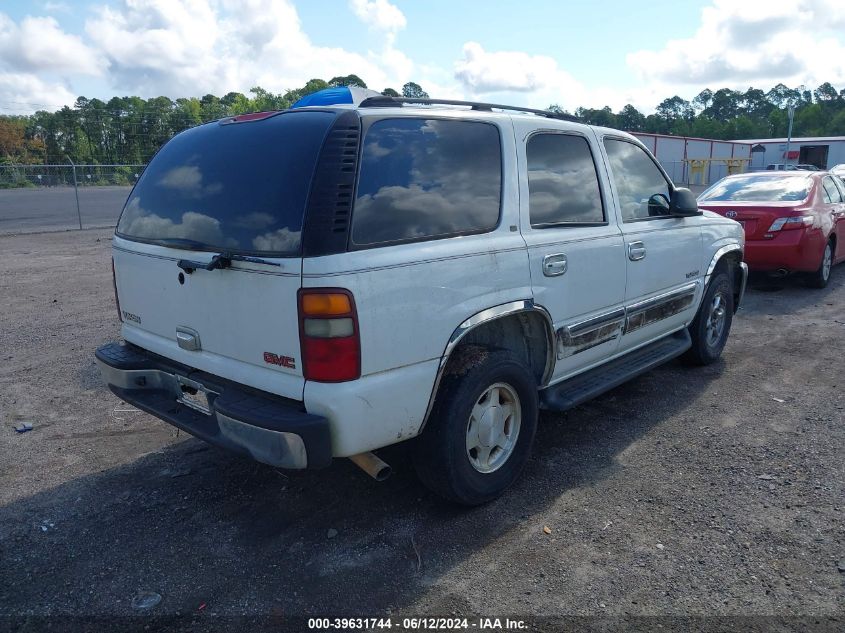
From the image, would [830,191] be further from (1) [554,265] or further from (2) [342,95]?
(2) [342,95]

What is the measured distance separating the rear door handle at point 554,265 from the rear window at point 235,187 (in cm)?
143

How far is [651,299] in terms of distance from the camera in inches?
186

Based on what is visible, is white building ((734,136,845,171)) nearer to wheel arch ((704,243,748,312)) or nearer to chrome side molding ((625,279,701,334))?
wheel arch ((704,243,748,312))

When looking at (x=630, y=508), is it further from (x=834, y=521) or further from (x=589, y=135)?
(x=589, y=135)

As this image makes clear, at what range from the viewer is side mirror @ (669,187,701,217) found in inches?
192

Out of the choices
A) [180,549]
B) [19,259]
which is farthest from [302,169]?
[19,259]

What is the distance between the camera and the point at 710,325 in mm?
5902

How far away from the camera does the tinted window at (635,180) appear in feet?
14.9

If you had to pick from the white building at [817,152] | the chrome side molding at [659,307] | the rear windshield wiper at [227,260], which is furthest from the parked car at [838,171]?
the white building at [817,152]

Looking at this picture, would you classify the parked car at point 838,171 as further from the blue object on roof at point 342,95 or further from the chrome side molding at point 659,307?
the blue object on roof at point 342,95

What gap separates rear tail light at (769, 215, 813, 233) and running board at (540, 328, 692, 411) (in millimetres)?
4177

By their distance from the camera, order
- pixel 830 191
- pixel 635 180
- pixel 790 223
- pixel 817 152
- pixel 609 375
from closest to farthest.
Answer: pixel 609 375 < pixel 635 180 < pixel 790 223 < pixel 830 191 < pixel 817 152

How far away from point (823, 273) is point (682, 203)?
18.9ft

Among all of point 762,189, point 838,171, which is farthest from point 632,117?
point 762,189
